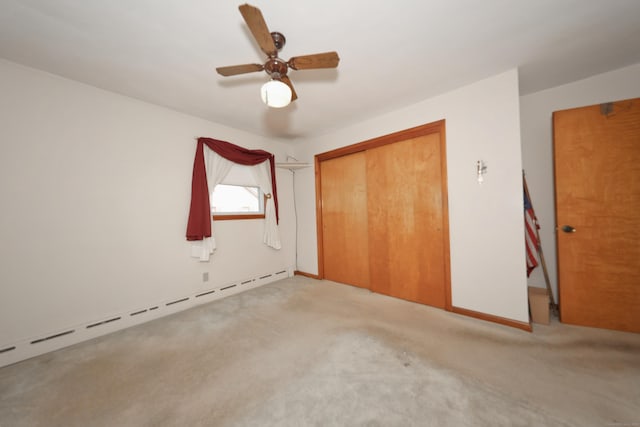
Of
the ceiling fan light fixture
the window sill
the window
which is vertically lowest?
the window sill

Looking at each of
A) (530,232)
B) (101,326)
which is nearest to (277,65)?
(101,326)

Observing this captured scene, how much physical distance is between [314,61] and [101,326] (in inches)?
124

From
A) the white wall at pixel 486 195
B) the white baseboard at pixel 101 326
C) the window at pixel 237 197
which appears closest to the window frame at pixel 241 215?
the window at pixel 237 197

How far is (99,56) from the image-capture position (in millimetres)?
1745

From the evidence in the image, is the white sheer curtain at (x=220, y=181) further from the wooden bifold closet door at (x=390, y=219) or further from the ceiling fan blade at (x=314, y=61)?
the ceiling fan blade at (x=314, y=61)

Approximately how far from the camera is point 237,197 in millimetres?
3295

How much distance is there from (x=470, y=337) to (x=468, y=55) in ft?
8.20

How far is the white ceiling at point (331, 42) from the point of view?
1.38 meters

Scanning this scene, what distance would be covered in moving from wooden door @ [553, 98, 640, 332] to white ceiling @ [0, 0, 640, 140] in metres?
0.62

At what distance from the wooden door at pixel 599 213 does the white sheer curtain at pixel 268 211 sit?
11.4 ft

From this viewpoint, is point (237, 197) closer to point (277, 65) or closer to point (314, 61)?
point (277, 65)

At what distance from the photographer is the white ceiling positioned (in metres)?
1.38

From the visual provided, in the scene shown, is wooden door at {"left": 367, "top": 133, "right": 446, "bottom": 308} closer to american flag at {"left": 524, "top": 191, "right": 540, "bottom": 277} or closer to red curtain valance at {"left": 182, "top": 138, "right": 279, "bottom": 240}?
american flag at {"left": 524, "top": 191, "right": 540, "bottom": 277}

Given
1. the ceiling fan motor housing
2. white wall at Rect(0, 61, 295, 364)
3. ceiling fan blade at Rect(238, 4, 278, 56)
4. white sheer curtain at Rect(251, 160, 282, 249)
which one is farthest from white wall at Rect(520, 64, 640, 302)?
white wall at Rect(0, 61, 295, 364)
